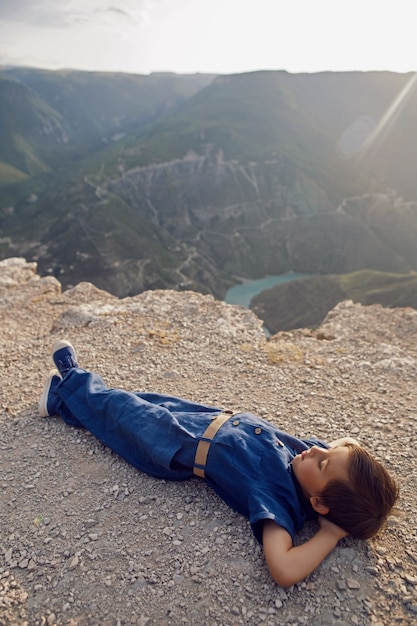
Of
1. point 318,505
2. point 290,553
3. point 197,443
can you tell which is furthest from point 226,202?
point 290,553

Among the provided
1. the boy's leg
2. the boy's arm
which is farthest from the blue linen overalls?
the boy's arm

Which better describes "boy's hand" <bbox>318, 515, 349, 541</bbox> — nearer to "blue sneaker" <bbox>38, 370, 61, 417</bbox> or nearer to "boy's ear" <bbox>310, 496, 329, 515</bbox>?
"boy's ear" <bbox>310, 496, 329, 515</bbox>

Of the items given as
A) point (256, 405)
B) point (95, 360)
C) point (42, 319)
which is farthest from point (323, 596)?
point (42, 319)

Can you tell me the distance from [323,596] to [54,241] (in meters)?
98.5

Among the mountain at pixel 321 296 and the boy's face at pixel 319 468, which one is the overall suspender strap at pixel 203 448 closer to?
the boy's face at pixel 319 468

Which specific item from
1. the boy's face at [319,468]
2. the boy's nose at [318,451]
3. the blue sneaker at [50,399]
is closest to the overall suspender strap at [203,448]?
the boy's face at [319,468]

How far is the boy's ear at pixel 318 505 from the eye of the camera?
3785 mm

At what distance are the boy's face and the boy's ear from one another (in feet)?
0.18

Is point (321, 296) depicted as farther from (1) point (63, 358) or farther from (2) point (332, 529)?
(2) point (332, 529)

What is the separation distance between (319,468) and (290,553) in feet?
2.57

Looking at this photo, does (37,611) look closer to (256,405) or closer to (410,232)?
(256,405)

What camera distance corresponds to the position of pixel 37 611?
3650 millimetres

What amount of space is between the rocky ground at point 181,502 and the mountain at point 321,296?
5187cm

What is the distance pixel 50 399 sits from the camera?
6.09m
